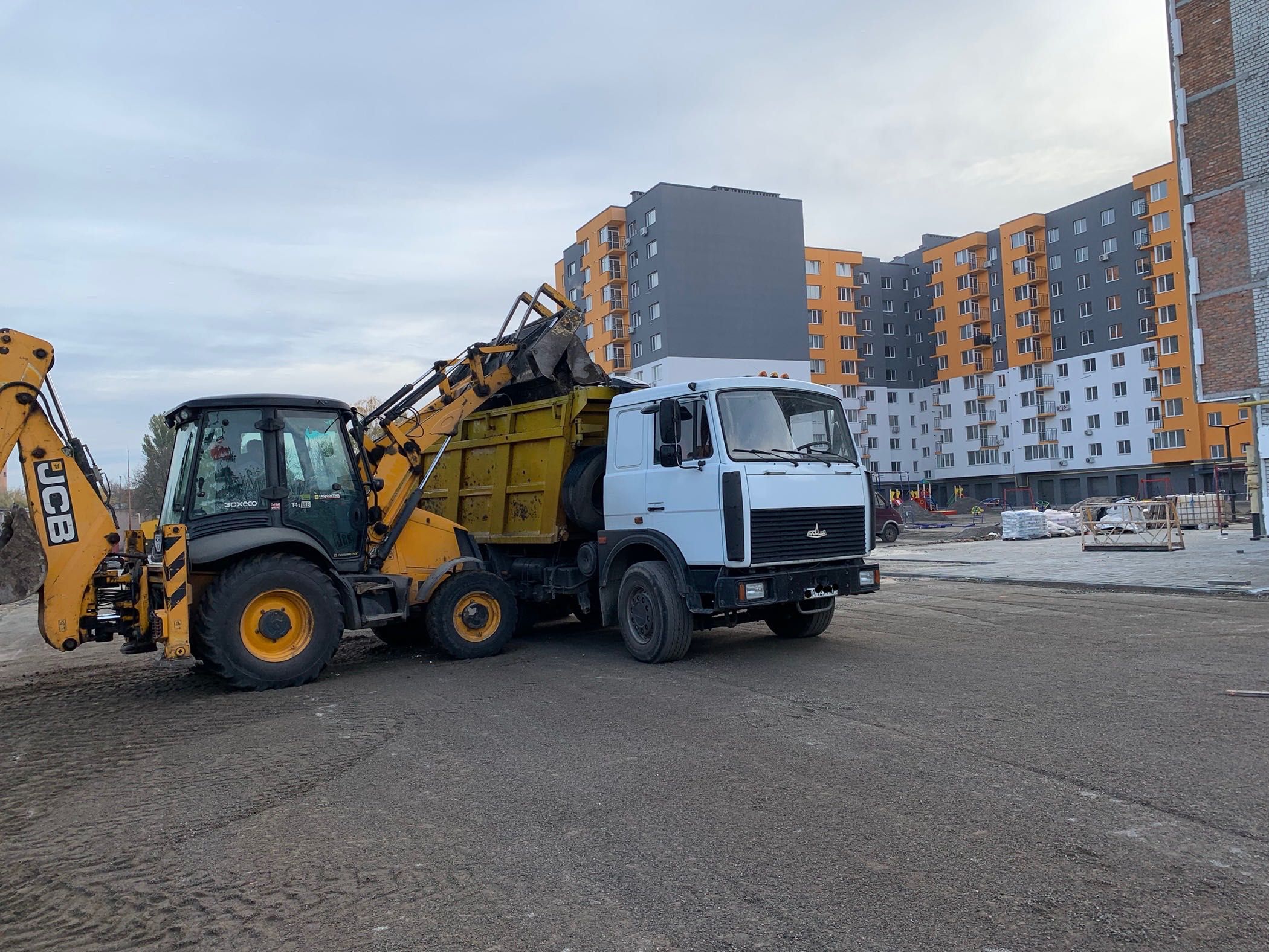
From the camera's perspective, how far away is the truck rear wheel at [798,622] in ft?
33.0

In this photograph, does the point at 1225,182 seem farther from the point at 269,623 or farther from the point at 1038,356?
the point at 1038,356

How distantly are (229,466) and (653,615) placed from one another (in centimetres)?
438

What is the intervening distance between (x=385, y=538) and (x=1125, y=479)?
2490 inches

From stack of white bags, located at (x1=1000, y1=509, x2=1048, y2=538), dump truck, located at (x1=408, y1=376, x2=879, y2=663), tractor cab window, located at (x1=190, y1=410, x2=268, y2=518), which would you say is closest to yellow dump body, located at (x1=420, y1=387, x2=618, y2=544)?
dump truck, located at (x1=408, y1=376, x2=879, y2=663)

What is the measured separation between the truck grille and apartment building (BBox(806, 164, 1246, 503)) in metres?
52.4

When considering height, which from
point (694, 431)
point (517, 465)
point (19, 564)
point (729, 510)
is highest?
point (694, 431)

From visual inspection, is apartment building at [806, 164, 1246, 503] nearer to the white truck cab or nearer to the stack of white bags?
the stack of white bags

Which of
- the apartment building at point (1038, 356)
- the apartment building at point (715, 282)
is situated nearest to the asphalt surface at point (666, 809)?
the apartment building at point (715, 282)

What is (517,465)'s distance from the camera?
11.0 m

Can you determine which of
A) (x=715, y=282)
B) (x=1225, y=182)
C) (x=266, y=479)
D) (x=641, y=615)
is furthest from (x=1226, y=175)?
(x=715, y=282)

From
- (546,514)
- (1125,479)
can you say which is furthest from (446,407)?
(1125,479)

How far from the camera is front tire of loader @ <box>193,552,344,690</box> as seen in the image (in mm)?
8047

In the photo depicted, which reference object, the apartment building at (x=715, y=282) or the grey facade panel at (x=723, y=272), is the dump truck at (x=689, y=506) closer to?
the apartment building at (x=715, y=282)

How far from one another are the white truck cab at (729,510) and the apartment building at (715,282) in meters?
47.7
